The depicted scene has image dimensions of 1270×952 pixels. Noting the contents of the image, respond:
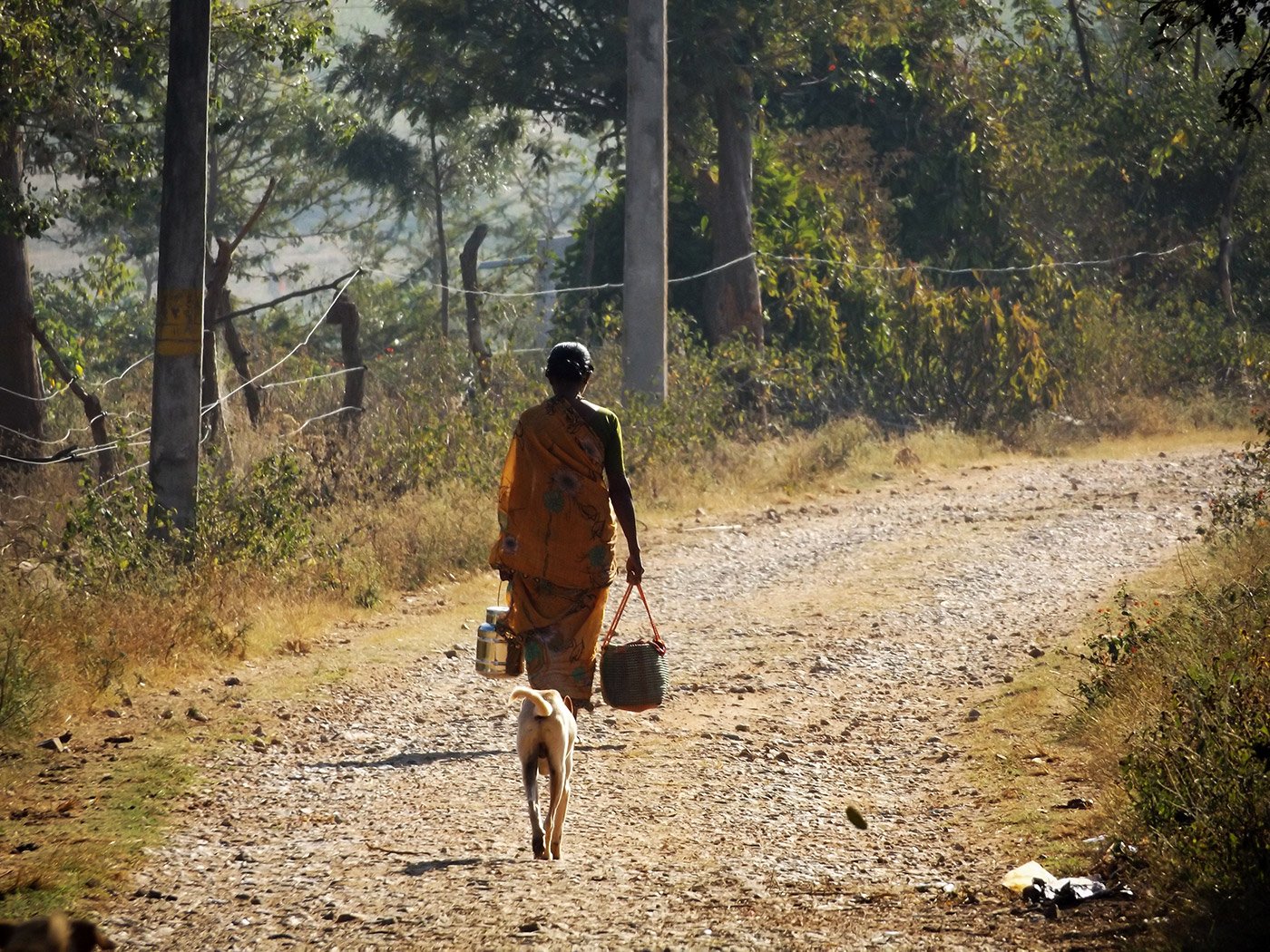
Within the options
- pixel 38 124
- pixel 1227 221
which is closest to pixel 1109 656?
pixel 38 124

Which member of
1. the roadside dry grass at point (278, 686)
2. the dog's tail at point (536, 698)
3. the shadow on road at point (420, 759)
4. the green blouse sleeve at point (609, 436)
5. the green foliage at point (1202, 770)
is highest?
the green blouse sleeve at point (609, 436)

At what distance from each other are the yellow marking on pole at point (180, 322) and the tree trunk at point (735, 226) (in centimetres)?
1141

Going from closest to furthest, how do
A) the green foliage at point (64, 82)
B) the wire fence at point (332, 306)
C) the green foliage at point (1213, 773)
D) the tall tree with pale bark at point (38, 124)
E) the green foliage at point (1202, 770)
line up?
the green foliage at point (1202, 770) < the green foliage at point (1213, 773) < the green foliage at point (64, 82) < the tall tree with pale bark at point (38, 124) < the wire fence at point (332, 306)

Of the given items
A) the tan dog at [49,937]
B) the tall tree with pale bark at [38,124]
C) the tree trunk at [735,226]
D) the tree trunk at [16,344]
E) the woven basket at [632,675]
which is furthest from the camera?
the tree trunk at [735,226]

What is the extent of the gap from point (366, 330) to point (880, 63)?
41.5 ft

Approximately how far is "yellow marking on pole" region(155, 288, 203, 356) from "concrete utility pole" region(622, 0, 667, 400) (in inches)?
273

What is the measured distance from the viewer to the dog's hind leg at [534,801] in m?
5.41

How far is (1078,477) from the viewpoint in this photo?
17078 millimetres

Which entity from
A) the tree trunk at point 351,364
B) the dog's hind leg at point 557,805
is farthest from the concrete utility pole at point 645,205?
the dog's hind leg at point 557,805

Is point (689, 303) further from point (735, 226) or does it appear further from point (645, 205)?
point (645, 205)

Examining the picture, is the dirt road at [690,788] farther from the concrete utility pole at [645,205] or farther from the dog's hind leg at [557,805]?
the concrete utility pole at [645,205]

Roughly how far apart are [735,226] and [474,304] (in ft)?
19.3

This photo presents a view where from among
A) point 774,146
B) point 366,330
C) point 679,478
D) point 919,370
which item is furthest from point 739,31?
point 366,330

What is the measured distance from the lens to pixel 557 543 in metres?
6.51
